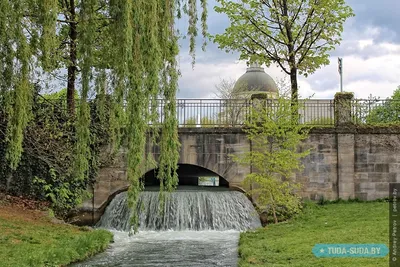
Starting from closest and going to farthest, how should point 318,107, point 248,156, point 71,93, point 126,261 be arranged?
point 126,261 < point 71,93 < point 248,156 < point 318,107

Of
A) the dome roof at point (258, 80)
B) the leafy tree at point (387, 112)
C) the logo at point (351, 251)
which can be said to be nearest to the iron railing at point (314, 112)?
the leafy tree at point (387, 112)

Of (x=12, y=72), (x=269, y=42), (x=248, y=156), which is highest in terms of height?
(x=269, y=42)

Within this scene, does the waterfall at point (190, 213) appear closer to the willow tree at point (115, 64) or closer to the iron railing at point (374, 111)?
the iron railing at point (374, 111)

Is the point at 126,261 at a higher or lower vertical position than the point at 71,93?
lower

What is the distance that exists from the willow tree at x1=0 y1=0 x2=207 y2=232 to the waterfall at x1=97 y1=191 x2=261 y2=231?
776 centimetres

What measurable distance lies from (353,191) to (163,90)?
1114 cm

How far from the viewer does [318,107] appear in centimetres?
1661

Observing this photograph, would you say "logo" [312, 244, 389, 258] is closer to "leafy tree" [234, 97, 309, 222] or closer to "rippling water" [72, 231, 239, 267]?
"rippling water" [72, 231, 239, 267]

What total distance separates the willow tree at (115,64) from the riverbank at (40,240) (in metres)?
2.78

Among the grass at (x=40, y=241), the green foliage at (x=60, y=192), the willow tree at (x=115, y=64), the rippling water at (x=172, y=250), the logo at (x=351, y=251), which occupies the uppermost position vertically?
the willow tree at (x=115, y=64)

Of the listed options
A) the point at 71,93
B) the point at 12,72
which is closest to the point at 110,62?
the point at 12,72

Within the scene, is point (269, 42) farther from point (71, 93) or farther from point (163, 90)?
point (163, 90)

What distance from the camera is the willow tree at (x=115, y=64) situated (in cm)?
561

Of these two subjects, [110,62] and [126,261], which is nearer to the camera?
[110,62]
